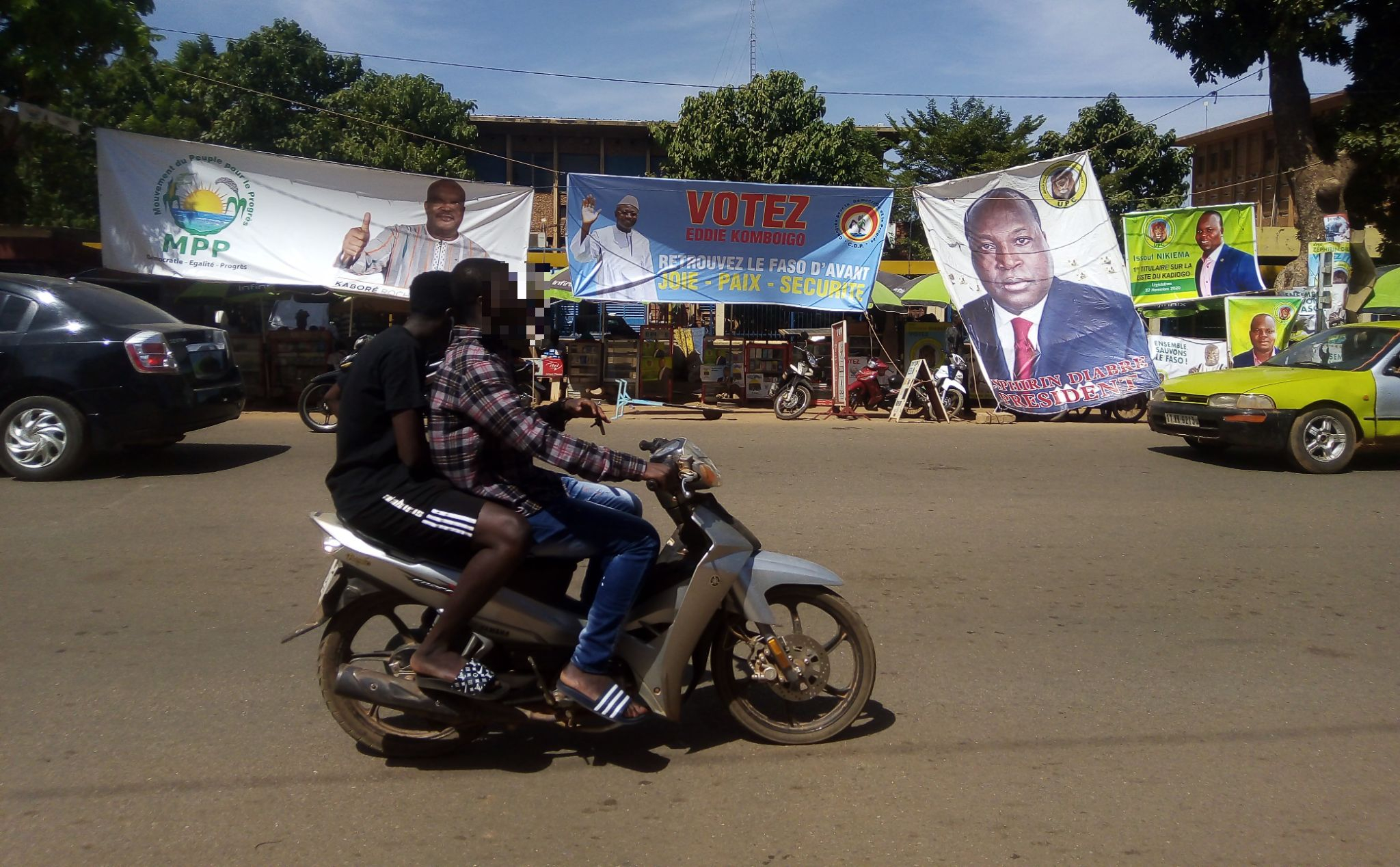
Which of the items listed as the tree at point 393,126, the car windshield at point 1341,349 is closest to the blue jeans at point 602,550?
the car windshield at point 1341,349

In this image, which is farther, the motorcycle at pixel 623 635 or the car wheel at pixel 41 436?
the car wheel at pixel 41 436

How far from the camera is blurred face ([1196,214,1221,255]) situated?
1814 cm

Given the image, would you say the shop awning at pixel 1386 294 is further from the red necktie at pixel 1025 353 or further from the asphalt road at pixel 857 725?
the asphalt road at pixel 857 725

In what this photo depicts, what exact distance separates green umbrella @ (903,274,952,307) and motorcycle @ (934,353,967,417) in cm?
311

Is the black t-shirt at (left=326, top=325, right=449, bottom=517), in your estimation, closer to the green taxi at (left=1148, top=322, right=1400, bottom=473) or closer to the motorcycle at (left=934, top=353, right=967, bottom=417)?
the green taxi at (left=1148, top=322, right=1400, bottom=473)

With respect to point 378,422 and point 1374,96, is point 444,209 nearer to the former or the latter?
point 378,422

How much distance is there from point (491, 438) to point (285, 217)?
45.8 feet

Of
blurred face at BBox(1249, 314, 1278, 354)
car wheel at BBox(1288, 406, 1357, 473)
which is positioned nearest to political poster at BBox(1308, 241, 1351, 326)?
blurred face at BBox(1249, 314, 1278, 354)

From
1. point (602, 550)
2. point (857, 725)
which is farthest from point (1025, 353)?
point (602, 550)

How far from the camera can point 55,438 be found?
8.87m

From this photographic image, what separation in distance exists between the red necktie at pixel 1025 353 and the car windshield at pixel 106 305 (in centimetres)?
1151

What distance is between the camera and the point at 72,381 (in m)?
8.84

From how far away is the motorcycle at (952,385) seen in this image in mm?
16359

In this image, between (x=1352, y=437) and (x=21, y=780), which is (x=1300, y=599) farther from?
(x=21, y=780)
